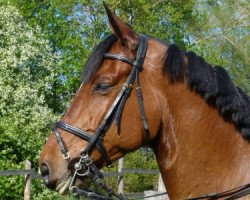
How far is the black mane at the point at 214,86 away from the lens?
3406mm

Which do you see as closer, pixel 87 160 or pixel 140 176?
pixel 87 160

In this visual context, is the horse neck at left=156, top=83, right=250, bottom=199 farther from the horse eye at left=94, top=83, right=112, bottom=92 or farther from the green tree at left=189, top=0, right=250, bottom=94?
the green tree at left=189, top=0, right=250, bottom=94

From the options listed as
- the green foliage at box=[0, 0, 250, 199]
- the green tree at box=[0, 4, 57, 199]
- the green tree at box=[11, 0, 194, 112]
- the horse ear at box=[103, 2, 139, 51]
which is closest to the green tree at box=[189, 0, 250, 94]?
the green foliage at box=[0, 0, 250, 199]

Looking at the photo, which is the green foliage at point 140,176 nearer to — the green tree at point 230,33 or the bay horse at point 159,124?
the green tree at point 230,33

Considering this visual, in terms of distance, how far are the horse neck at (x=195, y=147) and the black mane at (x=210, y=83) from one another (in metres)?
0.05

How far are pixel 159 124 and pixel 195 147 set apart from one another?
269 mm

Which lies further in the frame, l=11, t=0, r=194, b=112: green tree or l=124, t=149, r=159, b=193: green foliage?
l=11, t=0, r=194, b=112: green tree

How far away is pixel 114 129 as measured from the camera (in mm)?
3447

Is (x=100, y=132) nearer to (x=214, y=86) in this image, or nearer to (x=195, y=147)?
(x=195, y=147)

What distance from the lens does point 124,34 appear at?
3.52m

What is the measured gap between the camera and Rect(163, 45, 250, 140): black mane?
11.2 ft

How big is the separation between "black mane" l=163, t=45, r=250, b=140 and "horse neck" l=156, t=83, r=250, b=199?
0.05 m

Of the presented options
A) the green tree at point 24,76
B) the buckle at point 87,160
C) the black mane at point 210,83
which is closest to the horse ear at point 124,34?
the black mane at point 210,83

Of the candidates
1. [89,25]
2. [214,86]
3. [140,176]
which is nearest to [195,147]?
[214,86]
